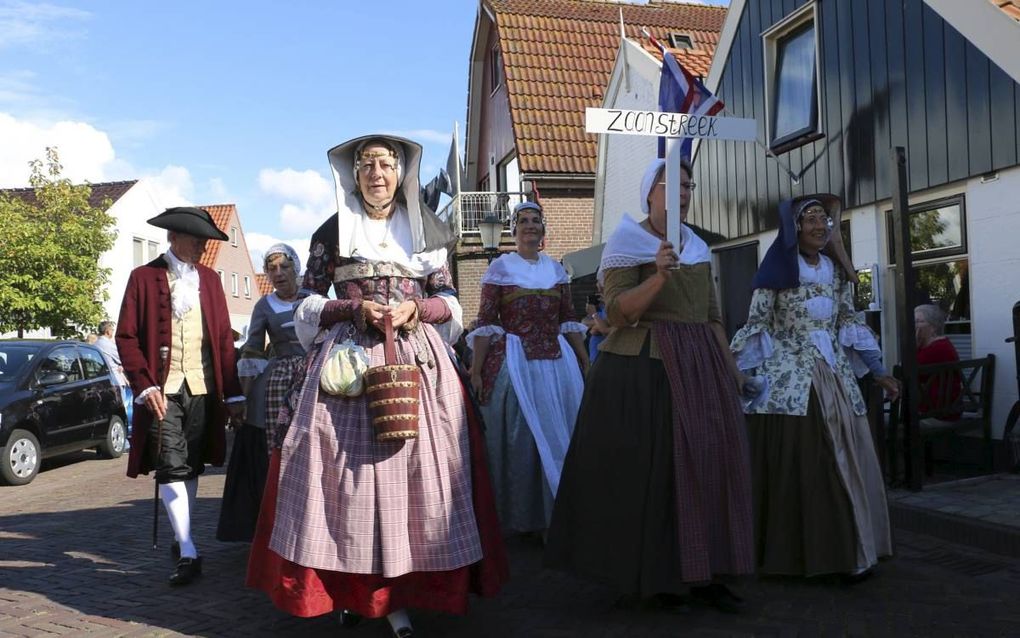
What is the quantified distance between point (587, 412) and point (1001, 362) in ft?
17.2

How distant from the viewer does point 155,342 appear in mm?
5051

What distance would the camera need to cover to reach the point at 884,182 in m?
9.14

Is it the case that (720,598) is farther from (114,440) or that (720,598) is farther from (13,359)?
(114,440)

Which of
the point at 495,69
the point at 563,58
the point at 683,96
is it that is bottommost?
A: the point at 683,96

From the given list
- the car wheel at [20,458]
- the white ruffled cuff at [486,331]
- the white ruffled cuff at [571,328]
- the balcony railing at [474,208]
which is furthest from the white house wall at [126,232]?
the white ruffled cuff at [571,328]

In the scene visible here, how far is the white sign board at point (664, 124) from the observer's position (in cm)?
390

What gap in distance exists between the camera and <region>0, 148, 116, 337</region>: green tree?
21.5m

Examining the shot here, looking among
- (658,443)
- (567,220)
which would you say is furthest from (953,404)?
(567,220)

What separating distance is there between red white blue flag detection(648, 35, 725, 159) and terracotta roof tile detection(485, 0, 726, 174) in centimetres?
1672

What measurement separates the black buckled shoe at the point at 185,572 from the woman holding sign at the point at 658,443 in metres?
2.07

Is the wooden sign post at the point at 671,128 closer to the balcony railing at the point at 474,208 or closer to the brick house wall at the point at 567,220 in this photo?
the brick house wall at the point at 567,220

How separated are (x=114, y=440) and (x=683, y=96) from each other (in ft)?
34.3

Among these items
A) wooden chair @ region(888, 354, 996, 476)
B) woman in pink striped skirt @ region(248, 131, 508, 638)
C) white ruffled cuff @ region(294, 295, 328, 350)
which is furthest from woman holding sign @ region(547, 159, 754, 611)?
wooden chair @ region(888, 354, 996, 476)

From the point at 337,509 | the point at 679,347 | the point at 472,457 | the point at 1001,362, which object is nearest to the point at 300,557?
the point at 337,509
